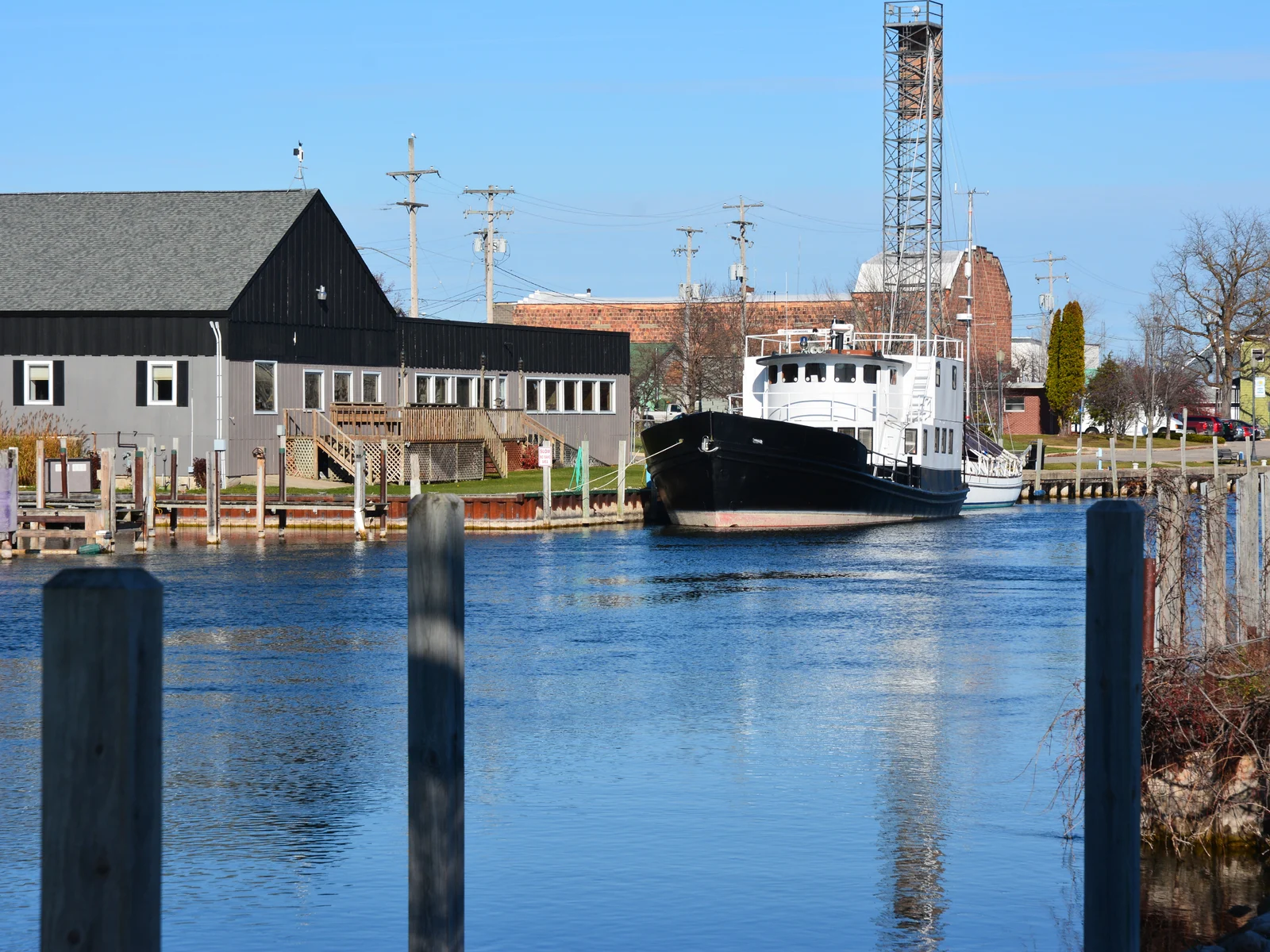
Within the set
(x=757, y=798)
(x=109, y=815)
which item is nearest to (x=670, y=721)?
(x=757, y=798)

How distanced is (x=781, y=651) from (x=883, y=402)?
90.8 ft

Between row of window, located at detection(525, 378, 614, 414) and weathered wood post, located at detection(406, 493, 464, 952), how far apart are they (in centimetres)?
5279

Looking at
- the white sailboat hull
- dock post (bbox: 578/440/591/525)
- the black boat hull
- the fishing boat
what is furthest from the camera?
the white sailboat hull

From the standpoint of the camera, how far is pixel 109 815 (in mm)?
3508

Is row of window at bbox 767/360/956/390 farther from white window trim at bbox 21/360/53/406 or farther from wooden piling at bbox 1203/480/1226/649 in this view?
wooden piling at bbox 1203/480/1226/649

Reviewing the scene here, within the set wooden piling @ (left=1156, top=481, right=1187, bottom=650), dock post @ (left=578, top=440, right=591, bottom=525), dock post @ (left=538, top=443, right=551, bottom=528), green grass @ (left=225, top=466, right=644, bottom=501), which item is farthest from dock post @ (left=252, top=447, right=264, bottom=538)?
wooden piling @ (left=1156, top=481, right=1187, bottom=650)

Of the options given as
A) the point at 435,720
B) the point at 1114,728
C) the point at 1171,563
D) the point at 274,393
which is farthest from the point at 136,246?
the point at 1114,728

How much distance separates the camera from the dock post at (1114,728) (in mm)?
5742

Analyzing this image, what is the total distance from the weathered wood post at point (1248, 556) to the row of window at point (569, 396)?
47.1m

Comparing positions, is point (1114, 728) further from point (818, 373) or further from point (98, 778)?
point (818, 373)

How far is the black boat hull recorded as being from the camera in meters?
42.6

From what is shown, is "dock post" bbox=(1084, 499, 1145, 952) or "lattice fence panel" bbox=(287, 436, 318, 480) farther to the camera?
"lattice fence panel" bbox=(287, 436, 318, 480)

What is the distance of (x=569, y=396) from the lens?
60312mm

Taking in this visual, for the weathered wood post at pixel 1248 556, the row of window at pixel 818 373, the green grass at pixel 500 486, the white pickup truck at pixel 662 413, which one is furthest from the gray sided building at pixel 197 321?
the weathered wood post at pixel 1248 556
